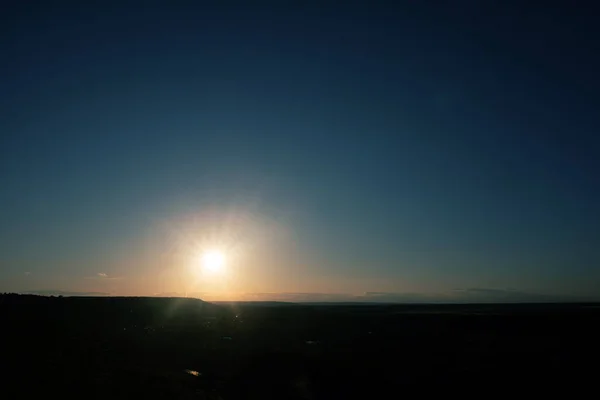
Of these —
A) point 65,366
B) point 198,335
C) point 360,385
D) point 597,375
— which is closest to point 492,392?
point 360,385

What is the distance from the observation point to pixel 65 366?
23.5 m

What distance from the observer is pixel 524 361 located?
3344cm

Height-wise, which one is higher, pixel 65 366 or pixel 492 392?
pixel 65 366

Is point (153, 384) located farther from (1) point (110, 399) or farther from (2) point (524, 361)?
(2) point (524, 361)

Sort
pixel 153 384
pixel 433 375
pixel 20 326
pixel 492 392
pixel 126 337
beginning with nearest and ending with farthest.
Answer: pixel 153 384, pixel 492 392, pixel 433 375, pixel 20 326, pixel 126 337

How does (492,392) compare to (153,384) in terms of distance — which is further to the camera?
(492,392)

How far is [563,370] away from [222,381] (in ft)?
75.8

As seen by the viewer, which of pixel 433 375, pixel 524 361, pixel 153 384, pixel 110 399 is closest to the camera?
pixel 110 399

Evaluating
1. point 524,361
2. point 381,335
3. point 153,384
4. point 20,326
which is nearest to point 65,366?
point 153,384

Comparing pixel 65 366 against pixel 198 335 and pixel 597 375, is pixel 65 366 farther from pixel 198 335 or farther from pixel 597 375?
pixel 597 375

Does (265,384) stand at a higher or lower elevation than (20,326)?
lower

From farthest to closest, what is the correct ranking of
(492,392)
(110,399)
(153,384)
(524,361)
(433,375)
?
1. (524,361)
2. (433,375)
3. (492,392)
4. (153,384)
5. (110,399)

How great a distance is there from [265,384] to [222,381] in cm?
257

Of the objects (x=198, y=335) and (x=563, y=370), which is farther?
(x=198, y=335)
